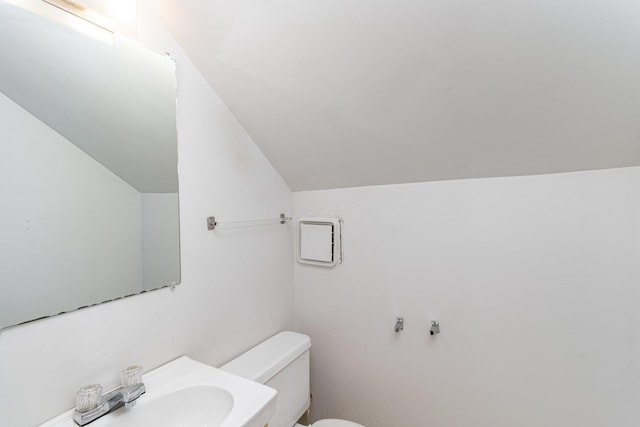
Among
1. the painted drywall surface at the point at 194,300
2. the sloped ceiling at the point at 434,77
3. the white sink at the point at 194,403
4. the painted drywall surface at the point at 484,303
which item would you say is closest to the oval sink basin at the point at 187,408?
the white sink at the point at 194,403

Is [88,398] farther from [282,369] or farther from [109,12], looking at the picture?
[109,12]

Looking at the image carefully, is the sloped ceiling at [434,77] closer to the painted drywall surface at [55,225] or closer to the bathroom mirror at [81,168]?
the bathroom mirror at [81,168]

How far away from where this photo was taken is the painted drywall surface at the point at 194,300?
774 millimetres

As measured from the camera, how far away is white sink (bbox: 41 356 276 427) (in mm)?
825

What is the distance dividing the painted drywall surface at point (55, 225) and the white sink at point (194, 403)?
0.31 m

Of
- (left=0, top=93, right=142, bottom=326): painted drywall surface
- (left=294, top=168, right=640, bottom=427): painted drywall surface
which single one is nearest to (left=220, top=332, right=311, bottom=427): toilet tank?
(left=294, top=168, right=640, bottom=427): painted drywall surface

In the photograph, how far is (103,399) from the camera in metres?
0.82

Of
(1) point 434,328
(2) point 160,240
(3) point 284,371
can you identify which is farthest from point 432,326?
(2) point 160,240

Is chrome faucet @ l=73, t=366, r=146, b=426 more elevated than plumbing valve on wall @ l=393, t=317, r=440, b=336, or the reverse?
chrome faucet @ l=73, t=366, r=146, b=426

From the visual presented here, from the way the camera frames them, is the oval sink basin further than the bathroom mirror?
Yes

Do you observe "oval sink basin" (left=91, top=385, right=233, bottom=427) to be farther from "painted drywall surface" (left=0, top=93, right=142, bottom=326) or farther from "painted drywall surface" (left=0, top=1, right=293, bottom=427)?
"painted drywall surface" (left=0, top=93, right=142, bottom=326)

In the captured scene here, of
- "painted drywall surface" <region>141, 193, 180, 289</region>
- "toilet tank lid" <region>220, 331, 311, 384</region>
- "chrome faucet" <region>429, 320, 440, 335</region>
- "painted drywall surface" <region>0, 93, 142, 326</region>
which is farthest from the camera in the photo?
"chrome faucet" <region>429, 320, 440, 335</region>

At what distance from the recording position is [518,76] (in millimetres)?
924

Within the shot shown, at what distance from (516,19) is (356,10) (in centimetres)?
44
